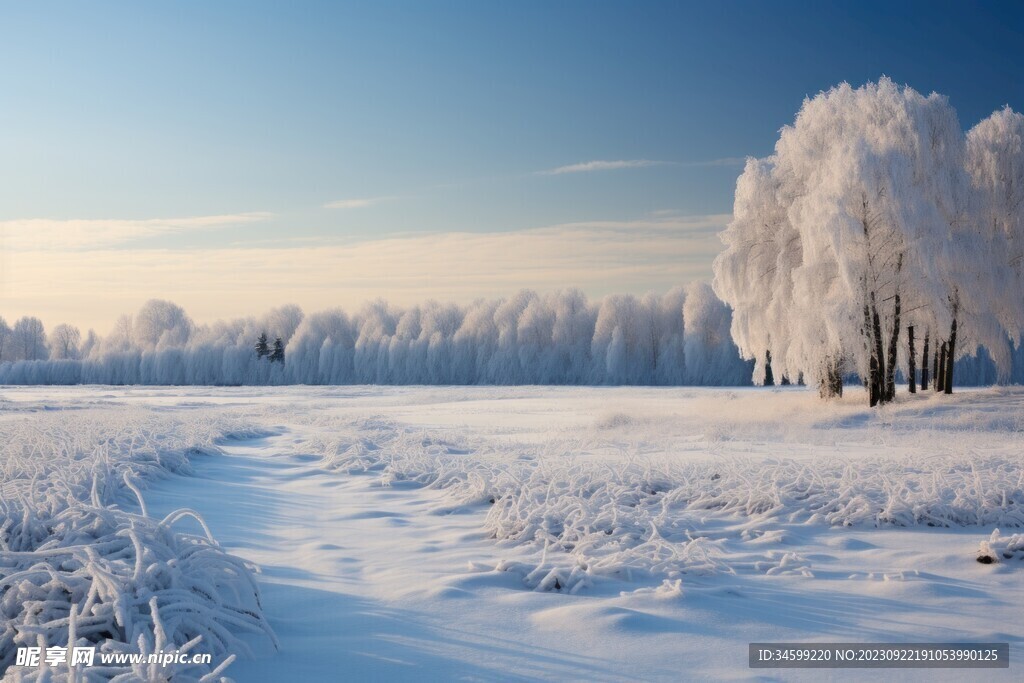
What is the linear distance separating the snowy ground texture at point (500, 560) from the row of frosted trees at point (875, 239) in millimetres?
9798

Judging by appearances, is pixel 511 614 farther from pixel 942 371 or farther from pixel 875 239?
pixel 942 371

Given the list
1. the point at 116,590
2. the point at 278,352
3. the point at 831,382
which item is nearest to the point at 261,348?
the point at 278,352

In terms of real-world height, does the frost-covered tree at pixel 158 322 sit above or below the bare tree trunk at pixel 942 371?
above

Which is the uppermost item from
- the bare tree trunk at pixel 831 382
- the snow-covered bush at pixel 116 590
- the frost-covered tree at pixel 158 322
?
the frost-covered tree at pixel 158 322

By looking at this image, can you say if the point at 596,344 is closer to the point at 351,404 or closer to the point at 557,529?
the point at 351,404

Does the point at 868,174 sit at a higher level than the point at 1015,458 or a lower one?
higher

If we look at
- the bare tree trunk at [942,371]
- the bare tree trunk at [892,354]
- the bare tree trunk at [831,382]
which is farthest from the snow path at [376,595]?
the bare tree trunk at [942,371]

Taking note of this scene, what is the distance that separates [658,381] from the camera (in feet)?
181

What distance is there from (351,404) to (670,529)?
27341 mm

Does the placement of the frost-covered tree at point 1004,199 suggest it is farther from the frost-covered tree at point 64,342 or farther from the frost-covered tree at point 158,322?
the frost-covered tree at point 64,342

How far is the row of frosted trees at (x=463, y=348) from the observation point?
2140 inches

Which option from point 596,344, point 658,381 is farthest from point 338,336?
point 658,381

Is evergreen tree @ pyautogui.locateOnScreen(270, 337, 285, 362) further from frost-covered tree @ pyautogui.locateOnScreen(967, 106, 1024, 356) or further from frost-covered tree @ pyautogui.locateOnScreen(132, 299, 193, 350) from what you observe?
frost-covered tree @ pyautogui.locateOnScreen(967, 106, 1024, 356)

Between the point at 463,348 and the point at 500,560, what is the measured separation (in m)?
57.4
